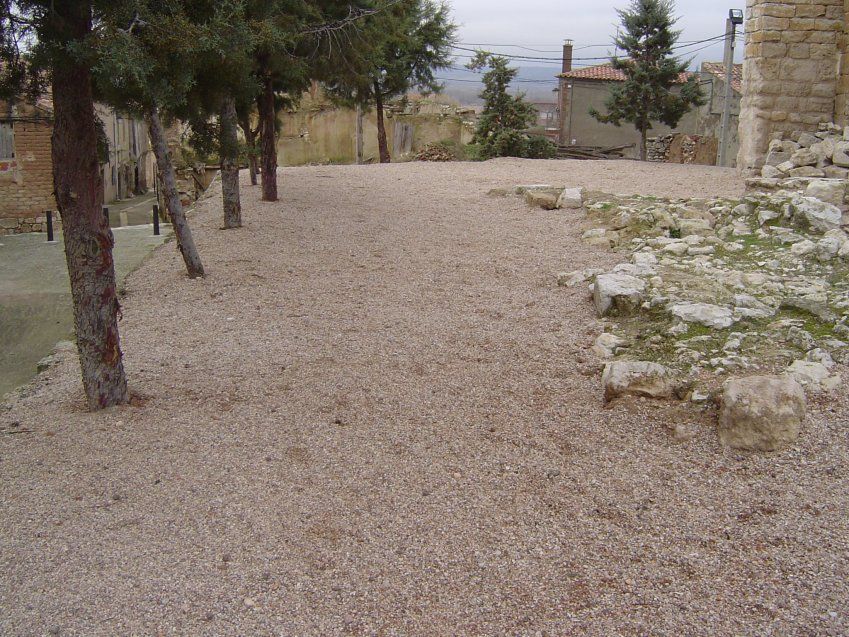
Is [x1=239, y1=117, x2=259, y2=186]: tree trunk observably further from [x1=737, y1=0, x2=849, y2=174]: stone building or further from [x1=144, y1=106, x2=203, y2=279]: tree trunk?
[x1=737, y1=0, x2=849, y2=174]: stone building

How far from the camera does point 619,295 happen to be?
6.11 meters

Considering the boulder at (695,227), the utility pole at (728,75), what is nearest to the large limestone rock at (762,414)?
the boulder at (695,227)

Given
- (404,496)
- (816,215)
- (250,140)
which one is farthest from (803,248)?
(250,140)

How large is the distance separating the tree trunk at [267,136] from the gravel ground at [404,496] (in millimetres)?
6826

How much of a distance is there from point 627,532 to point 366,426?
1.88 metres

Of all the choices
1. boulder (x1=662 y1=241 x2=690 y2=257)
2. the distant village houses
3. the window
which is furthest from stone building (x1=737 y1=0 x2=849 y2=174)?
the distant village houses

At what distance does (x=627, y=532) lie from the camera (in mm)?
3508

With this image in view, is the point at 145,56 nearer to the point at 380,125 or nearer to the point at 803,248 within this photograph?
the point at 803,248

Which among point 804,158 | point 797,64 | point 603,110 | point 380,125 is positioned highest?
point 603,110

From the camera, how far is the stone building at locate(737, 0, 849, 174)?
11500 mm

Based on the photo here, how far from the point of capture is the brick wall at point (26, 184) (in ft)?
59.1

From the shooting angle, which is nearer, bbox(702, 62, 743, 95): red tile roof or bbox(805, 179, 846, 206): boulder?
bbox(805, 179, 846, 206): boulder

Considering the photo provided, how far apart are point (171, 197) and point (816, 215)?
708 cm

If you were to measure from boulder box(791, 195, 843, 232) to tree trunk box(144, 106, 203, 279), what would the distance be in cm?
680
